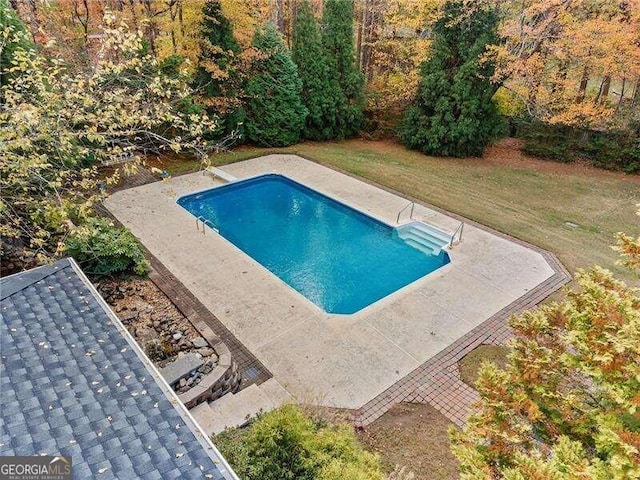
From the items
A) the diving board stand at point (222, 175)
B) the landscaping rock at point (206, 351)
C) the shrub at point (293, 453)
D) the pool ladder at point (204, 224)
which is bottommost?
the pool ladder at point (204, 224)

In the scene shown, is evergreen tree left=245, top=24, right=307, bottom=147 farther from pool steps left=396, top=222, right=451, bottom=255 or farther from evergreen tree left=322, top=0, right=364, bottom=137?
pool steps left=396, top=222, right=451, bottom=255

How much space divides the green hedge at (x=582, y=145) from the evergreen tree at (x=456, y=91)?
7.82 feet

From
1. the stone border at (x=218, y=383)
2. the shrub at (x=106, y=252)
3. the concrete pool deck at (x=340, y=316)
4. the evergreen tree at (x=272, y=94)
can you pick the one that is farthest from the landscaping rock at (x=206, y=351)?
the evergreen tree at (x=272, y=94)

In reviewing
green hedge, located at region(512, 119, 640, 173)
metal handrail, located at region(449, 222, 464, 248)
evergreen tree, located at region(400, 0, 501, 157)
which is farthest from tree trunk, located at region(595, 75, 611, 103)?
metal handrail, located at region(449, 222, 464, 248)

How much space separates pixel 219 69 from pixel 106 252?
11.7 meters

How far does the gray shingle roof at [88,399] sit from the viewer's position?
3.61m

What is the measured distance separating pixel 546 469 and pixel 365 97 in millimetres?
20042

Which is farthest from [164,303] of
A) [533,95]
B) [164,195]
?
[533,95]

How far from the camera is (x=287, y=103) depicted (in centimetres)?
1911

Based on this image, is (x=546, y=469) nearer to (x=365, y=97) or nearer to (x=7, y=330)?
(x=7, y=330)

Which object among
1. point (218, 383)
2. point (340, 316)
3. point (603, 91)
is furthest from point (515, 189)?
point (218, 383)

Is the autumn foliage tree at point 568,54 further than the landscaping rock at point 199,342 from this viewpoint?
Yes

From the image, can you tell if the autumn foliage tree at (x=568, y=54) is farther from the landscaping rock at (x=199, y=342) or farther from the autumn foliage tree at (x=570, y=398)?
the landscaping rock at (x=199, y=342)

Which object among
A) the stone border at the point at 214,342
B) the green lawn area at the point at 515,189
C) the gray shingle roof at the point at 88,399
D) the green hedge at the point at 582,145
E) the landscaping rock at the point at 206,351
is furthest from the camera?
the green hedge at the point at 582,145
